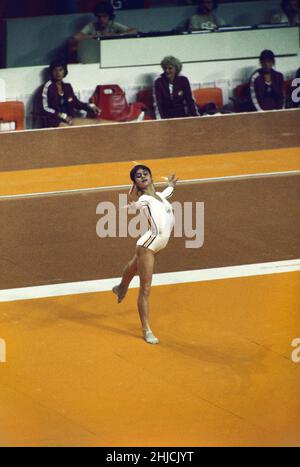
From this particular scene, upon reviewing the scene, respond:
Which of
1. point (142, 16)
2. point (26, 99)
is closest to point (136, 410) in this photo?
point (26, 99)

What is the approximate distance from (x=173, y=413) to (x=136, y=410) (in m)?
0.27

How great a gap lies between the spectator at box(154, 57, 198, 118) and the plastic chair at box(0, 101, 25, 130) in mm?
2081

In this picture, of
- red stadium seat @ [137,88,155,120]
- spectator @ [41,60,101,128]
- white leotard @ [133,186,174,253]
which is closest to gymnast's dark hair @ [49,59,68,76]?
spectator @ [41,60,101,128]

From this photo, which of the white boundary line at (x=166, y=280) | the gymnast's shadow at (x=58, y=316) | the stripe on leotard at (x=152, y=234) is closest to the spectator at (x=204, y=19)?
the white boundary line at (x=166, y=280)

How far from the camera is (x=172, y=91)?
17.1 m

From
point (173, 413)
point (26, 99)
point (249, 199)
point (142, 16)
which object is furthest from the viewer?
point (142, 16)

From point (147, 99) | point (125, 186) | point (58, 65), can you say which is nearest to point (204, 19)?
point (147, 99)

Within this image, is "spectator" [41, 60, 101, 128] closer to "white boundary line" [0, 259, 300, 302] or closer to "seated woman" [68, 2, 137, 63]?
"seated woman" [68, 2, 137, 63]

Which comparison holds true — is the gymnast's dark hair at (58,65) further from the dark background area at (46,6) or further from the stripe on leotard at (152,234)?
the stripe on leotard at (152,234)

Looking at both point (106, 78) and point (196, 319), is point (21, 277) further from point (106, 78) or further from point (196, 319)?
point (106, 78)

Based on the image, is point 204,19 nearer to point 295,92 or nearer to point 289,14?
point 289,14

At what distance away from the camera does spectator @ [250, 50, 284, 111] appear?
57.3ft

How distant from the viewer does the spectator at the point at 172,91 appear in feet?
55.6

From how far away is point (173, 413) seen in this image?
25.8 feet
